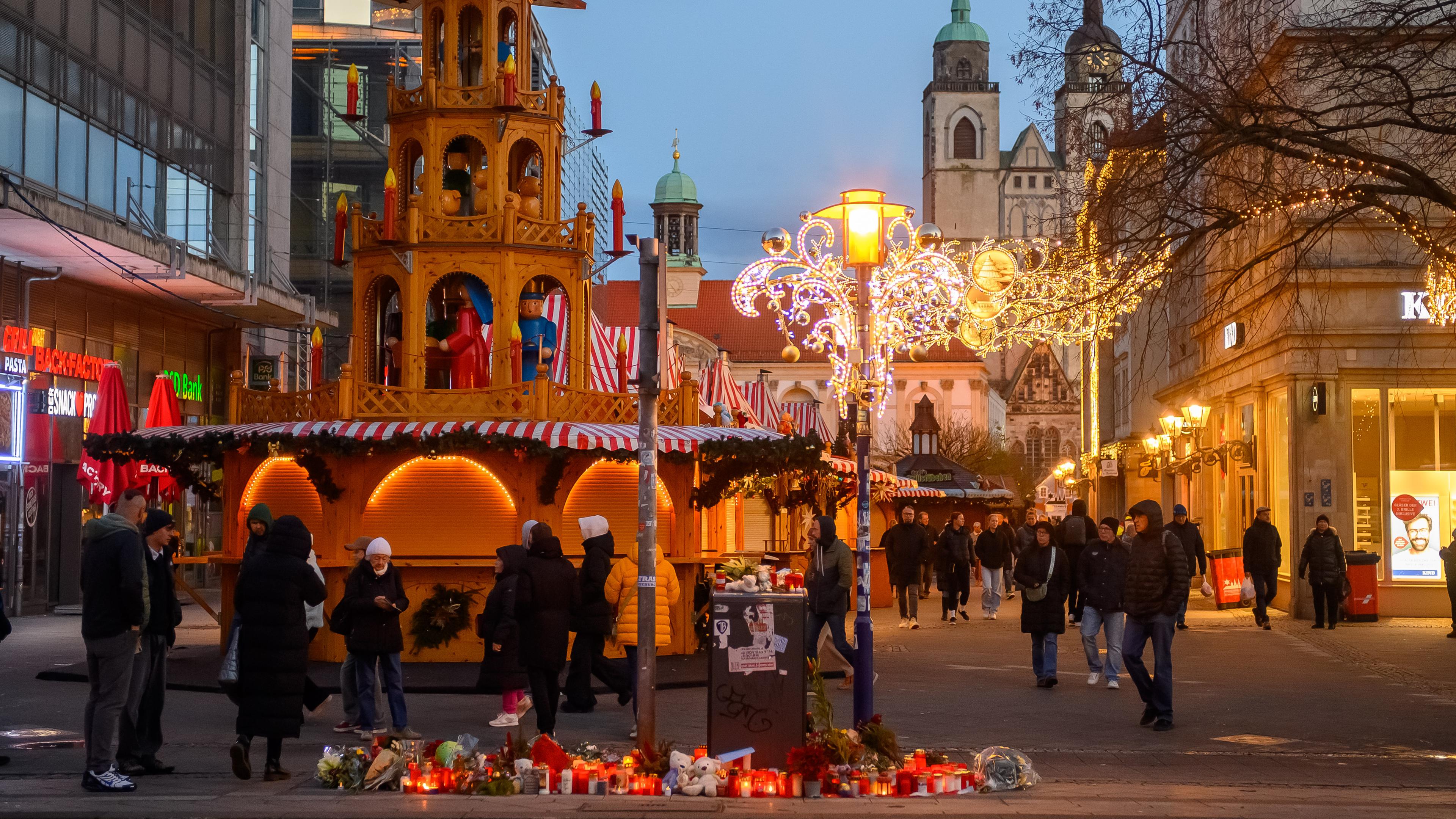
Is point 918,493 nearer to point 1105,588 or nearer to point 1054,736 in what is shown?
point 1105,588

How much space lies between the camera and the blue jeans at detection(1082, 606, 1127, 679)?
1611cm

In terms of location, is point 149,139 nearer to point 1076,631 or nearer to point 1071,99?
point 1076,631

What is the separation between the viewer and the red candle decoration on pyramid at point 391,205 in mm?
18812

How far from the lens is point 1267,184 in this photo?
13.9 metres

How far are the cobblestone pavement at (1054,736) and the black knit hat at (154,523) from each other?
1628 millimetres

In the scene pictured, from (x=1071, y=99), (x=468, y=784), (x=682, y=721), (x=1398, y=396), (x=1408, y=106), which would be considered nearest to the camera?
(x=468, y=784)

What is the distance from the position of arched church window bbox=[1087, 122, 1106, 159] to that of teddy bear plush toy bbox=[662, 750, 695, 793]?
8.12 m

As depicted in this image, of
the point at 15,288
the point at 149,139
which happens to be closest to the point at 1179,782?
the point at 15,288

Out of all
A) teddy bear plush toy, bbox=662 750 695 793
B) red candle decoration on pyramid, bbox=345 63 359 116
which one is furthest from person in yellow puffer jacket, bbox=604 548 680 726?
red candle decoration on pyramid, bbox=345 63 359 116

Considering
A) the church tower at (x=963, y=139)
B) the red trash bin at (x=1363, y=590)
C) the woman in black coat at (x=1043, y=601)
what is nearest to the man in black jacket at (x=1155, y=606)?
the woman in black coat at (x=1043, y=601)

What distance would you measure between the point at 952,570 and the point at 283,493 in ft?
40.4

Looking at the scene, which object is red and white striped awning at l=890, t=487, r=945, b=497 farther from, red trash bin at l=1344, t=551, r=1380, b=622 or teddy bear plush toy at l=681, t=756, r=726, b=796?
teddy bear plush toy at l=681, t=756, r=726, b=796

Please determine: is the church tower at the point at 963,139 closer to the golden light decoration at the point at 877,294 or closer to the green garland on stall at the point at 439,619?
the golden light decoration at the point at 877,294

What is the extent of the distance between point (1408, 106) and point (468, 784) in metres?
8.85
